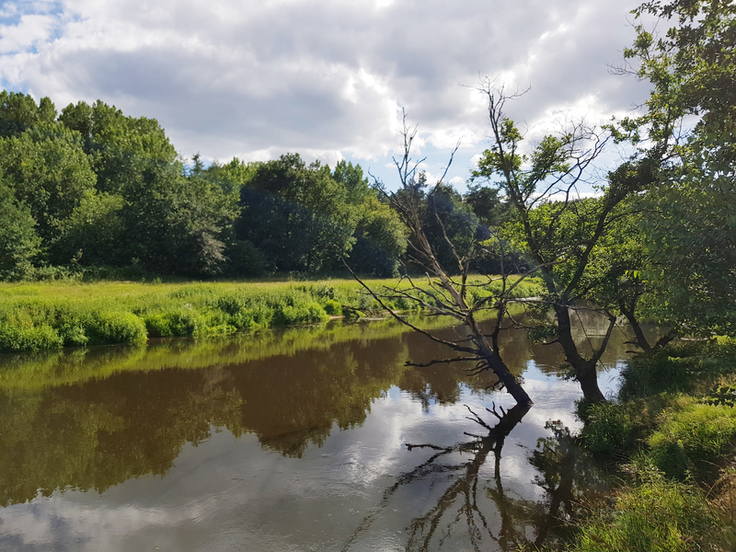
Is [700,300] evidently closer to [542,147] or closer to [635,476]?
[635,476]

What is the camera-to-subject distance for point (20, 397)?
11.4 metres

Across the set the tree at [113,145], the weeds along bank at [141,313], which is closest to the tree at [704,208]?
the weeds along bank at [141,313]

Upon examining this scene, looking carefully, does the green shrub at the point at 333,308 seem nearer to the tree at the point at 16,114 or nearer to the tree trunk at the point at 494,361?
the tree trunk at the point at 494,361

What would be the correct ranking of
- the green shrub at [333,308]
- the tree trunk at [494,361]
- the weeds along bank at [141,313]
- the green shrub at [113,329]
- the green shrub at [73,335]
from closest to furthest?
the tree trunk at [494,361], the weeds along bank at [141,313], the green shrub at [73,335], the green shrub at [113,329], the green shrub at [333,308]

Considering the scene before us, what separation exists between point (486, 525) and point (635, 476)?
7.11ft

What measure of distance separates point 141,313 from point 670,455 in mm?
18827

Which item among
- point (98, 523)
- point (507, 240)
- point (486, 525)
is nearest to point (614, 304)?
point (507, 240)

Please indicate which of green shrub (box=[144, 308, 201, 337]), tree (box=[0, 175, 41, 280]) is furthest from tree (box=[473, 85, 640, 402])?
tree (box=[0, 175, 41, 280])

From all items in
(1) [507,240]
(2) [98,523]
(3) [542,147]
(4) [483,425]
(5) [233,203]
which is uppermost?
(5) [233,203]

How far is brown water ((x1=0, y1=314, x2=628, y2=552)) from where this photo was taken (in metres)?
6.11

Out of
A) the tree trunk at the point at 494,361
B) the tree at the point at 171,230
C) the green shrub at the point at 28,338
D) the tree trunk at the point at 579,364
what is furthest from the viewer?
the tree at the point at 171,230

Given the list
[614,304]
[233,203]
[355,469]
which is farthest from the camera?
[233,203]

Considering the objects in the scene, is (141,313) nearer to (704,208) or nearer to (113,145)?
(704,208)

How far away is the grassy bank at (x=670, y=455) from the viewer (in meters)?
4.20
